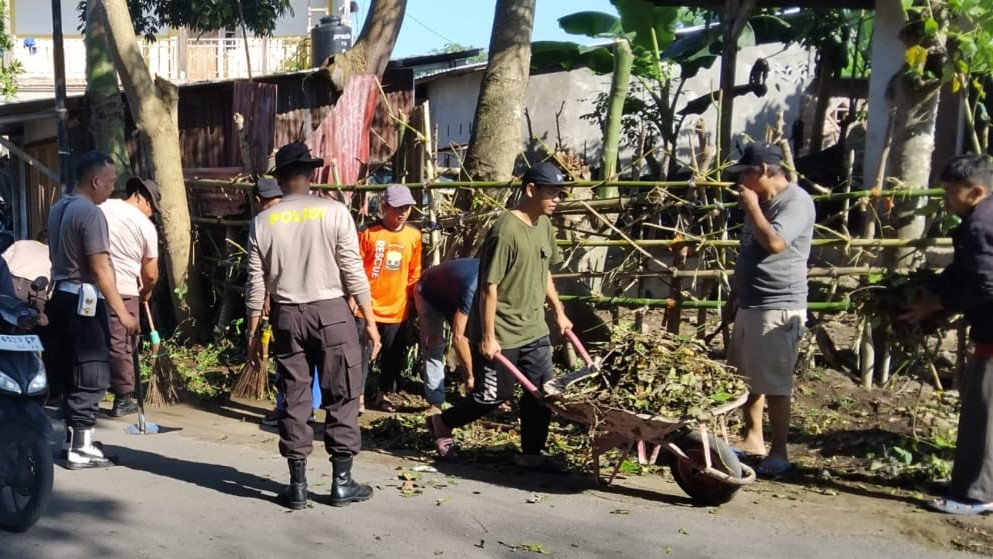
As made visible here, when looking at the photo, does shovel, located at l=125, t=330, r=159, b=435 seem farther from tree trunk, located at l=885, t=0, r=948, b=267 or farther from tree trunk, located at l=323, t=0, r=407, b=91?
tree trunk, located at l=885, t=0, r=948, b=267

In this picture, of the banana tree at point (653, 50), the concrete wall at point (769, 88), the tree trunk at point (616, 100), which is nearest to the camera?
the tree trunk at point (616, 100)

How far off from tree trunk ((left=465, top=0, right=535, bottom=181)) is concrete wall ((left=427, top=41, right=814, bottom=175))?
307 inches

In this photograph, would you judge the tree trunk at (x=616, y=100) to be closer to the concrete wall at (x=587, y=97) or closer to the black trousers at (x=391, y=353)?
the black trousers at (x=391, y=353)

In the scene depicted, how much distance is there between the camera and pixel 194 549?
16.2 ft

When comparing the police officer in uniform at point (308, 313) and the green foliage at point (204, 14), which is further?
the green foliage at point (204, 14)

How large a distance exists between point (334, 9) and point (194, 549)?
23.0m

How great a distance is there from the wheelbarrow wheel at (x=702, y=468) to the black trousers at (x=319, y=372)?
1.74 meters

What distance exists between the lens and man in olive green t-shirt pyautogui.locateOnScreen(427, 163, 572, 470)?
6.02 meters

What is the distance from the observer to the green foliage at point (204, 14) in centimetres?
1463

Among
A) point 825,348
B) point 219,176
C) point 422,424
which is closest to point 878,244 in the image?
point 825,348

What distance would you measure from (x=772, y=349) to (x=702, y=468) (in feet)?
3.36

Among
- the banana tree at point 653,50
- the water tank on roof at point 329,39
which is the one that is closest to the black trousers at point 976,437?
the banana tree at point 653,50

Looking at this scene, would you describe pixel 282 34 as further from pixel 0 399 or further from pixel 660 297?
pixel 0 399

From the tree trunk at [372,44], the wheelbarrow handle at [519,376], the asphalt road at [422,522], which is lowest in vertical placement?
the asphalt road at [422,522]
